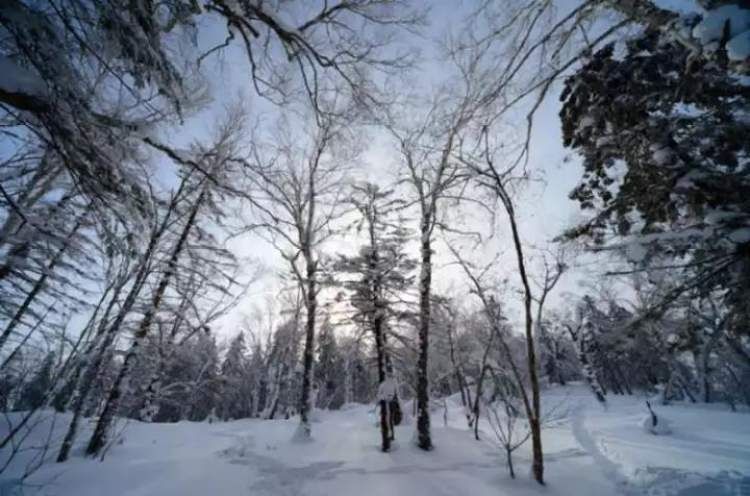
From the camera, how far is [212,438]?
10.6 meters

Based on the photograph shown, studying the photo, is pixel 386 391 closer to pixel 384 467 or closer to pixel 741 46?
pixel 384 467

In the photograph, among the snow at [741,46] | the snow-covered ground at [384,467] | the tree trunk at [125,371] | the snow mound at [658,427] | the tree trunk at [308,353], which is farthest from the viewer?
the snow mound at [658,427]

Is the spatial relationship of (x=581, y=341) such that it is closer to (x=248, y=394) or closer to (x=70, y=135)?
(x=70, y=135)

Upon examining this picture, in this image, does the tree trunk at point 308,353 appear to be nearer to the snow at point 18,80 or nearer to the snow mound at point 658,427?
the snow at point 18,80

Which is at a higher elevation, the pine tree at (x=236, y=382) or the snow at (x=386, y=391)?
the pine tree at (x=236, y=382)

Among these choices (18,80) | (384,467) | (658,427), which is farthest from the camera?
(658,427)

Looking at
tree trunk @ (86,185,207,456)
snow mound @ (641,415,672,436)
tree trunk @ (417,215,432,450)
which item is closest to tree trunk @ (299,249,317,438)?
tree trunk @ (417,215,432,450)

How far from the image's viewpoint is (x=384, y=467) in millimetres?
7344

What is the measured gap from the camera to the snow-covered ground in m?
5.89

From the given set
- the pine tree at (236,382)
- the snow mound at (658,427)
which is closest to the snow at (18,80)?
the snow mound at (658,427)

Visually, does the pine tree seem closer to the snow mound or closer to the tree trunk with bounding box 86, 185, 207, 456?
the tree trunk with bounding box 86, 185, 207, 456

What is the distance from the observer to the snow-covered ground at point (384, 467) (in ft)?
19.3

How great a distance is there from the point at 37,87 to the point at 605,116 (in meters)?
6.52

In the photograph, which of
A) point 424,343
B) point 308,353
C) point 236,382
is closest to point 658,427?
point 424,343
